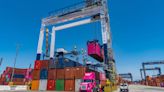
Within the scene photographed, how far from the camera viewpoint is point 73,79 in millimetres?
29625

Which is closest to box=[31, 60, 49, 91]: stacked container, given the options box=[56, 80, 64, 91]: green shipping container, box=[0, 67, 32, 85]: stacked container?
box=[56, 80, 64, 91]: green shipping container

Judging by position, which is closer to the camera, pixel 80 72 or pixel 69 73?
pixel 80 72

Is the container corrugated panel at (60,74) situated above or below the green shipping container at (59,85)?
above

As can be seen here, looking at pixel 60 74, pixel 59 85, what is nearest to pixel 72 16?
pixel 60 74

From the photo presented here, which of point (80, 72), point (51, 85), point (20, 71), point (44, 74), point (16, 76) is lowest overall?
point (51, 85)

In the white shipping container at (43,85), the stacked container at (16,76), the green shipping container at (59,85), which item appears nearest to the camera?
the green shipping container at (59,85)

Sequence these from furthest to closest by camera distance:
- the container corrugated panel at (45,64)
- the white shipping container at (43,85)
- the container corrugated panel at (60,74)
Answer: the container corrugated panel at (45,64) → the white shipping container at (43,85) → the container corrugated panel at (60,74)

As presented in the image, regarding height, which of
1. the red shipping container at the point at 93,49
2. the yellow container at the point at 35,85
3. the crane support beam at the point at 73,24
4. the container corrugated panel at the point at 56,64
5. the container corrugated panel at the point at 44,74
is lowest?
the yellow container at the point at 35,85

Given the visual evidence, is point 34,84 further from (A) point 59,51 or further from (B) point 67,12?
(B) point 67,12

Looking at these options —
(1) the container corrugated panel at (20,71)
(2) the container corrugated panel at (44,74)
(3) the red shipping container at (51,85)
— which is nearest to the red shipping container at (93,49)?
(3) the red shipping container at (51,85)

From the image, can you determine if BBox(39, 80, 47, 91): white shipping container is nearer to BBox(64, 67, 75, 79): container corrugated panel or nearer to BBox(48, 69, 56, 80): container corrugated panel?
BBox(48, 69, 56, 80): container corrugated panel

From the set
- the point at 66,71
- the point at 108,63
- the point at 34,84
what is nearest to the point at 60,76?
the point at 66,71

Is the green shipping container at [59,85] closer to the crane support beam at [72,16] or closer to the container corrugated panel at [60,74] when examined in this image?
the container corrugated panel at [60,74]

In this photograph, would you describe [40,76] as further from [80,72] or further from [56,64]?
[80,72]
